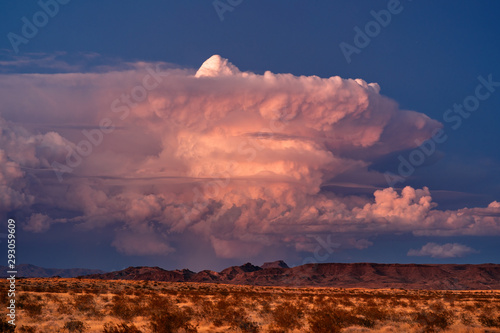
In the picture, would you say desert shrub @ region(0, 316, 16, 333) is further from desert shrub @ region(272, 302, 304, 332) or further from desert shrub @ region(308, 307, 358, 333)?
desert shrub @ region(308, 307, 358, 333)

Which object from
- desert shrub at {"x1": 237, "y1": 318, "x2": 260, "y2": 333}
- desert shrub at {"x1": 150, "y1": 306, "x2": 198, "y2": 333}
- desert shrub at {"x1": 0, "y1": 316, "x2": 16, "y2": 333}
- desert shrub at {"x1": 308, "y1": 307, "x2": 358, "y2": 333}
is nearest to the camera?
desert shrub at {"x1": 0, "y1": 316, "x2": 16, "y2": 333}

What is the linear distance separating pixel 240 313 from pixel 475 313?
71.8 feet

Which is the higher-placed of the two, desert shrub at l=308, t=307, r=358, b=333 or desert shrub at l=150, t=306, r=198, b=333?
desert shrub at l=150, t=306, r=198, b=333

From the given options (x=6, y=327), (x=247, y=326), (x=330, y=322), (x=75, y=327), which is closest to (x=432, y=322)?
(x=330, y=322)

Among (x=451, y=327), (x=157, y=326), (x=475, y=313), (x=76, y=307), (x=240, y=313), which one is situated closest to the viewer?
(x=157, y=326)

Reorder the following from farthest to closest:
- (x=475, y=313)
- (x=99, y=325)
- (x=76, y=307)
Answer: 1. (x=475, y=313)
2. (x=76, y=307)
3. (x=99, y=325)

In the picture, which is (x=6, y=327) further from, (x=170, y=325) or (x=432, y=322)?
(x=432, y=322)

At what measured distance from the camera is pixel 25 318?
30359 millimetres

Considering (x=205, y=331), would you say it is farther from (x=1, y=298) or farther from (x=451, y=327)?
(x=1, y=298)

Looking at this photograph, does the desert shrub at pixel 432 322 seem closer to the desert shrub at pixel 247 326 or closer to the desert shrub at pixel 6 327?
the desert shrub at pixel 247 326

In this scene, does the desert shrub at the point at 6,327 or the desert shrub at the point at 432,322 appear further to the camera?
the desert shrub at the point at 432,322

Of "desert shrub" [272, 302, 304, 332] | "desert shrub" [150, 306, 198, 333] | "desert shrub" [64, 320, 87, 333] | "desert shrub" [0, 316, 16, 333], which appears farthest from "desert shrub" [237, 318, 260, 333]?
"desert shrub" [0, 316, 16, 333]

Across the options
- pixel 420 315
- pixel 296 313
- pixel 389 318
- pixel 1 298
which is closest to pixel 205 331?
pixel 296 313

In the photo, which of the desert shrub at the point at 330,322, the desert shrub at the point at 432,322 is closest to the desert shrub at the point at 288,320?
the desert shrub at the point at 330,322
